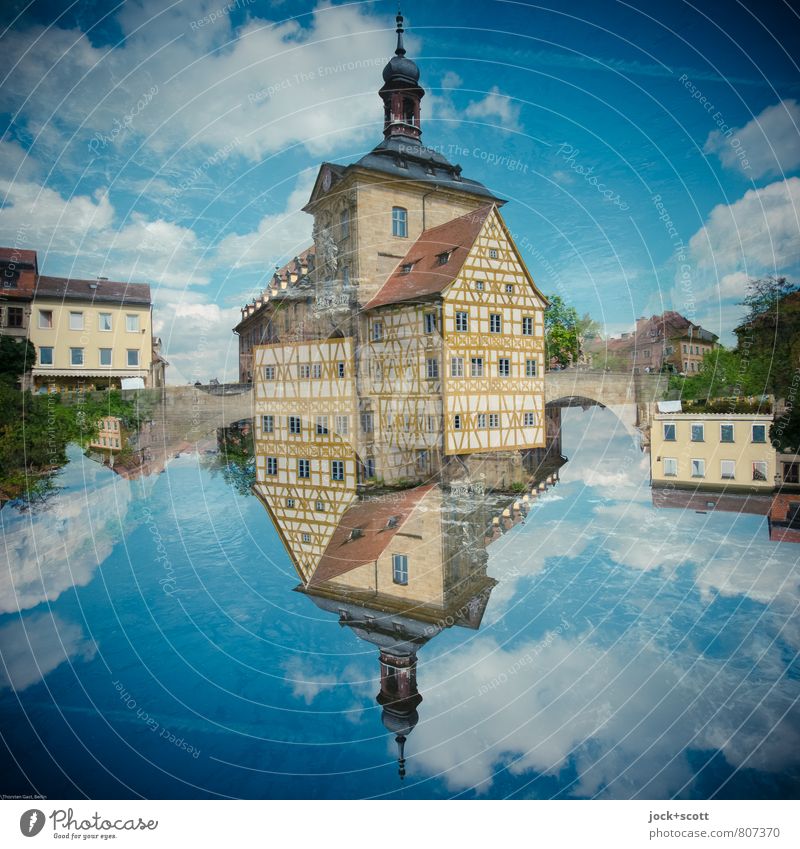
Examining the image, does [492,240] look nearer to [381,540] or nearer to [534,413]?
[534,413]

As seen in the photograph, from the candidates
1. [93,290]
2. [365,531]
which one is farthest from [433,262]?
[93,290]

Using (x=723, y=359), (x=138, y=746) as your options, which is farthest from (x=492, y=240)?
(x=138, y=746)

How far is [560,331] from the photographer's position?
4.41 metres

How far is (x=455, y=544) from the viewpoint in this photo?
4004 millimetres

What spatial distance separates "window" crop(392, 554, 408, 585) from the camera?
3.73 m

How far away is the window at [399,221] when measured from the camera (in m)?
4.38

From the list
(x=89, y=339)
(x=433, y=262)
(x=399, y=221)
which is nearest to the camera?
(x=89, y=339)

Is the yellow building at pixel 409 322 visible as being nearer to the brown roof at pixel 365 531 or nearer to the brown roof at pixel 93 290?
the brown roof at pixel 365 531

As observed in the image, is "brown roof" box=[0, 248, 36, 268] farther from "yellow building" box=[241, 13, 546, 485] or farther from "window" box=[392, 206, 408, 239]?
"window" box=[392, 206, 408, 239]

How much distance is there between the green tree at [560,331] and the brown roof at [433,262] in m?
0.80

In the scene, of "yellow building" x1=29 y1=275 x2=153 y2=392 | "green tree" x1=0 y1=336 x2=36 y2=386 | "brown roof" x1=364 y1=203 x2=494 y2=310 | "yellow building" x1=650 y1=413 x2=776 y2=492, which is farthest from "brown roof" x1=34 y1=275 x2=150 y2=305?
"yellow building" x1=650 y1=413 x2=776 y2=492

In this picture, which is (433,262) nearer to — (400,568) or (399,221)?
(399,221)

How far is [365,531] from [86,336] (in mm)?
2485
